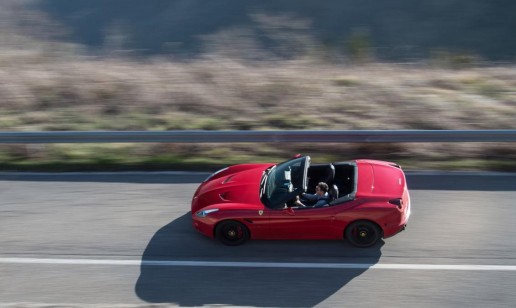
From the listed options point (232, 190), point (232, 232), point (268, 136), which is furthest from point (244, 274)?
point (268, 136)

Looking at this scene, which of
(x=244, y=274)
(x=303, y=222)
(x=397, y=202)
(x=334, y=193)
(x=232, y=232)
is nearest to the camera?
(x=244, y=274)

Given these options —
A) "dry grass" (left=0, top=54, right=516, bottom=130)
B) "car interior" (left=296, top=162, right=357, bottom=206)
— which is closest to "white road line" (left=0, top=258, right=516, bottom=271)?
"car interior" (left=296, top=162, right=357, bottom=206)

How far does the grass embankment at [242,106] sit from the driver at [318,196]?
3103 mm

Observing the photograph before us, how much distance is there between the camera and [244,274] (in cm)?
694

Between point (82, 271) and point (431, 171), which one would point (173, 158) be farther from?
point (431, 171)

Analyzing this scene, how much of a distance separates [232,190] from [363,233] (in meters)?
1.77

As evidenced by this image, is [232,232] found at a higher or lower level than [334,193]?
lower

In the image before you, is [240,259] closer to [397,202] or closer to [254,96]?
[397,202]

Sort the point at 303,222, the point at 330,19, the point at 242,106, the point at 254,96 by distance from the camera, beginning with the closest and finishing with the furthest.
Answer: the point at 303,222
the point at 242,106
the point at 254,96
the point at 330,19

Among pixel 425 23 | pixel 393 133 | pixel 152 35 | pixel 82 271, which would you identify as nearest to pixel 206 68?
pixel 393 133

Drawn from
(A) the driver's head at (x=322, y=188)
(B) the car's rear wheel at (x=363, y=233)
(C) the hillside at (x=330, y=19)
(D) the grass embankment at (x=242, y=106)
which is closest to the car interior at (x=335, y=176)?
(A) the driver's head at (x=322, y=188)

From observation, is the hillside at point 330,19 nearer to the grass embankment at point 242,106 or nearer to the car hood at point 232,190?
the grass embankment at point 242,106

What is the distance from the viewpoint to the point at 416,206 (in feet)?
28.0

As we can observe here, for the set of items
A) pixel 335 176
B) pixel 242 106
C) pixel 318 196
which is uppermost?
pixel 242 106
